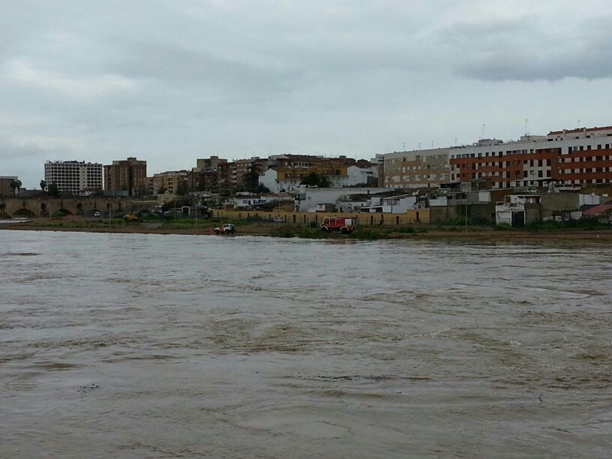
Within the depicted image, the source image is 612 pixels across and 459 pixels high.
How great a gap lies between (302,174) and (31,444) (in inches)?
4199

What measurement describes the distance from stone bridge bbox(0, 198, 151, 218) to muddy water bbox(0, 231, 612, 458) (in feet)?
298

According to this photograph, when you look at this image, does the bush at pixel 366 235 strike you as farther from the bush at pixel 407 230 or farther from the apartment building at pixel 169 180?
the apartment building at pixel 169 180

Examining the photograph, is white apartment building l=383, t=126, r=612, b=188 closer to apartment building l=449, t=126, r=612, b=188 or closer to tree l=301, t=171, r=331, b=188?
apartment building l=449, t=126, r=612, b=188

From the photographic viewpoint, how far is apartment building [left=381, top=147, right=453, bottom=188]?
85.9m

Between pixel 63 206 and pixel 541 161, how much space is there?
70.8 meters

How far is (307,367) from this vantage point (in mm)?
12086

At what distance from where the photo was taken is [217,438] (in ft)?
28.1

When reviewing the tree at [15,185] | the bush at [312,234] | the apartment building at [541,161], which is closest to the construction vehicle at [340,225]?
the bush at [312,234]

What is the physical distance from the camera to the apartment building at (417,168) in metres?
85.9

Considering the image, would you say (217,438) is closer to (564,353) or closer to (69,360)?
(69,360)

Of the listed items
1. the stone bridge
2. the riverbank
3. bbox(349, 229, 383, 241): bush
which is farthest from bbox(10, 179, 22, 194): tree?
→ bbox(349, 229, 383, 241): bush

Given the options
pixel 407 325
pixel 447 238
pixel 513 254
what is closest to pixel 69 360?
pixel 407 325

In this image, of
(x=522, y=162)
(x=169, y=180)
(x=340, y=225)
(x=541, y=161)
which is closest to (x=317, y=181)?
(x=522, y=162)

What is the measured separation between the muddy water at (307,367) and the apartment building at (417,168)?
2390 inches
